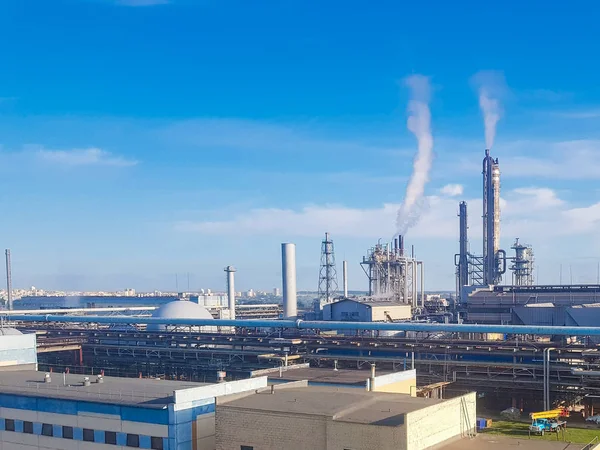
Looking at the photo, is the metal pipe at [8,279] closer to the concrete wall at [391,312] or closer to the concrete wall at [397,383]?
the concrete wall at [391,312]

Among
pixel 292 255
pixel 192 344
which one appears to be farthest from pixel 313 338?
pixel 292 255

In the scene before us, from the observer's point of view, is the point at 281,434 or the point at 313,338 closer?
the point at 281,434

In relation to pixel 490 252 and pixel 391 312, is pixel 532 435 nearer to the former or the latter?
pixel 391 312

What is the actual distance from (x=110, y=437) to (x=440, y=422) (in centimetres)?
1115

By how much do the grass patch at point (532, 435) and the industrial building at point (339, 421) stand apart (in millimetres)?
10871

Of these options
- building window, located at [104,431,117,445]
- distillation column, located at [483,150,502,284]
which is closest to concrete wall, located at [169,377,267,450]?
building window, located at [104,431,117,445]

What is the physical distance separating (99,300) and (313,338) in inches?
3685

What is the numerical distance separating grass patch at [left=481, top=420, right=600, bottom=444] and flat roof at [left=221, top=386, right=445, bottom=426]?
12.2 meters

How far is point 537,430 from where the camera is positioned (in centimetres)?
3362

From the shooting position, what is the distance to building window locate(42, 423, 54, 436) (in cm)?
2523

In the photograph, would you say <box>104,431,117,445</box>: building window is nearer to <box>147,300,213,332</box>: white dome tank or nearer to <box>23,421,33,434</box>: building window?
<box>23,421,33,434</box>: building window

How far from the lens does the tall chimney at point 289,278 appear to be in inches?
2889

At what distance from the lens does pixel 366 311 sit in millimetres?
62531

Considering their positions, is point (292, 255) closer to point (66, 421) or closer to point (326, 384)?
point (326, 384)
